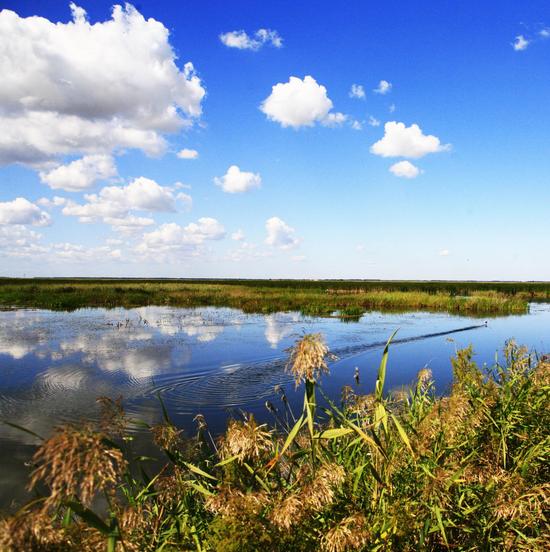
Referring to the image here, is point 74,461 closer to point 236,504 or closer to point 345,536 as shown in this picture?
point 236,504

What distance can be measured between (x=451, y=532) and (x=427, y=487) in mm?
1197

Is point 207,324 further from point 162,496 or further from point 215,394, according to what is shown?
point 162,496

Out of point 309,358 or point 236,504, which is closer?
point 309,358

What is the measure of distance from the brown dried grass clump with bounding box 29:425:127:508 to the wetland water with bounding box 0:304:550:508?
5.30 m

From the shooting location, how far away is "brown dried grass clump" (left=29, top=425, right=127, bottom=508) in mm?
1577

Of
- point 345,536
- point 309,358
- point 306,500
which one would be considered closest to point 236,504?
point 306,500

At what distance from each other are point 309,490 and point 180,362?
1511cm

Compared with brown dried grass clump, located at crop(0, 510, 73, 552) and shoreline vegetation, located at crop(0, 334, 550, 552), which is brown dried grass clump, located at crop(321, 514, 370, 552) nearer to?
shoreline vegetation, located at crop(0, 334, 550, 552)

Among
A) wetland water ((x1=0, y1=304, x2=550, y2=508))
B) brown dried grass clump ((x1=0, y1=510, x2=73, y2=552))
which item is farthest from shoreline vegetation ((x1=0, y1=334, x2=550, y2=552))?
wetland water ((x1=0, y1=304, x2=550, y2=508))

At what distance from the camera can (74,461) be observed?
164cm

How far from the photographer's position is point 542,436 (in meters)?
4.79

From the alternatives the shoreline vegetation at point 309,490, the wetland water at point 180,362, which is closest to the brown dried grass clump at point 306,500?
the shoreline vegetation at point 309,490

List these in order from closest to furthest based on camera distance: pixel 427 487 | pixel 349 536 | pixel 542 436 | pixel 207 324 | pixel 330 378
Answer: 1. pixel 349 536
2. pixel 427 487
3. pixel 542 436
4. pixel 330 378
5. pixel 207 324

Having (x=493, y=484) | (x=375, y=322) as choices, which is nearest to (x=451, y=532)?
(x=493, y=484)
